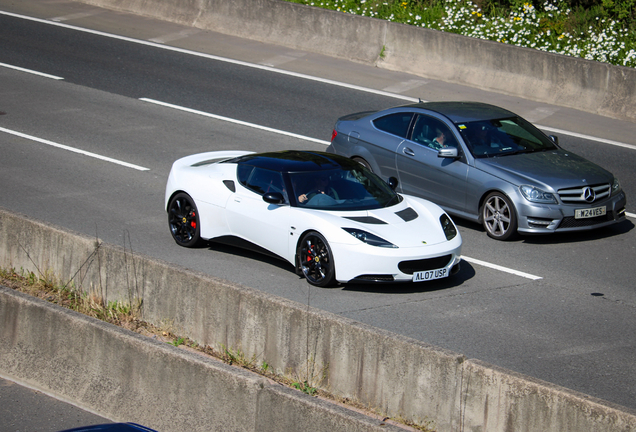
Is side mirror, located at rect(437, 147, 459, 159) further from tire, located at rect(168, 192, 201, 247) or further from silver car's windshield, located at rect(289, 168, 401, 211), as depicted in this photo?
tire, located at rect(168, 192, 201, 247)

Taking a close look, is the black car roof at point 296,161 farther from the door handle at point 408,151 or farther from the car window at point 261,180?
the door handle at point 408,151

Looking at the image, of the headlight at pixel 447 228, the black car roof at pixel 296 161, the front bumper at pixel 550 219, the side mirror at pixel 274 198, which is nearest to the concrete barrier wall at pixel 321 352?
the side mirror at pixel 274 198

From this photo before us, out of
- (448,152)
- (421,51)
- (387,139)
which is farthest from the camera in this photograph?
(421,51)

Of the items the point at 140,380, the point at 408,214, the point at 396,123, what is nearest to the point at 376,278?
the point at 408,214

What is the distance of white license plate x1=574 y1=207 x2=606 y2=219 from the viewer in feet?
35.4

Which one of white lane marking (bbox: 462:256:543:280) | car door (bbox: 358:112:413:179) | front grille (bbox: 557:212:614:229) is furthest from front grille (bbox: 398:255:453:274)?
car door (bbox: 358:112:413:179)

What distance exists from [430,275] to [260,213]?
2154mm

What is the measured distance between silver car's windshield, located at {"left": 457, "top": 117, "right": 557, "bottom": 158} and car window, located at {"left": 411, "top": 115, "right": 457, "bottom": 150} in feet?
0.69

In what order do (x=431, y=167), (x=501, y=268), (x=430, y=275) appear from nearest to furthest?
1. (x=430, y=275)
2. (x=501, y=268)
3. (x=431, y=167)

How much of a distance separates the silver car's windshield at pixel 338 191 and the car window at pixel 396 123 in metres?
2.43

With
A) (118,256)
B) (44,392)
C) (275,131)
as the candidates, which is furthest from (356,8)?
(44,392)

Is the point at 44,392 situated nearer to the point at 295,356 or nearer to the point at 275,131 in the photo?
the point at 295,356

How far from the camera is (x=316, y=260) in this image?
9.23 m

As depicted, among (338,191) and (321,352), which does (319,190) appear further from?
(321,352)
